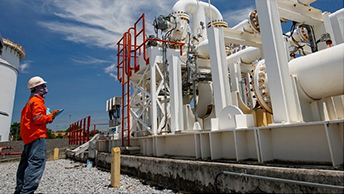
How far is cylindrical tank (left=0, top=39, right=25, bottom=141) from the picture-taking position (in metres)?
25.4

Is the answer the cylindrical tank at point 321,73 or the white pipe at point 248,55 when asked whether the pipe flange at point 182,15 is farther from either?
the cylindrical tank at point 321,73

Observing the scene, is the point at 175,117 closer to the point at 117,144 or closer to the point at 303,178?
the point at 117,144

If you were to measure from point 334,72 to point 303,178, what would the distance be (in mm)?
1922

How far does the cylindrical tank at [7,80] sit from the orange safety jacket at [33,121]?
2715 centimetres

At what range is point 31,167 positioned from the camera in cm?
305

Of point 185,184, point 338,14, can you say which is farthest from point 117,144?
point 338,14

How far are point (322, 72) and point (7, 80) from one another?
106ft

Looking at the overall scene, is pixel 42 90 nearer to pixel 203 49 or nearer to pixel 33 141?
pixel 33 141

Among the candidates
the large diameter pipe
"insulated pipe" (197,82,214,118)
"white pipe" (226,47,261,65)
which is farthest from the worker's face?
"white pipe" (226,47,261,65)

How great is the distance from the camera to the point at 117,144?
9461 millimetres

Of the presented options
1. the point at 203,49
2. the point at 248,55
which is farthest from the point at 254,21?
the point at 203,49

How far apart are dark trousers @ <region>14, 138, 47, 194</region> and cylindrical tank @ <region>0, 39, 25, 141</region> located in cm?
2709

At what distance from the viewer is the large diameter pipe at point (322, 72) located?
3600 mm

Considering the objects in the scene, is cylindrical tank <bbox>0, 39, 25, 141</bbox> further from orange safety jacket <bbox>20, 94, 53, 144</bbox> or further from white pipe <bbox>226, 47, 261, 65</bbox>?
orange safety jacket <bbox>20, 94, 53, 144</bbox>
